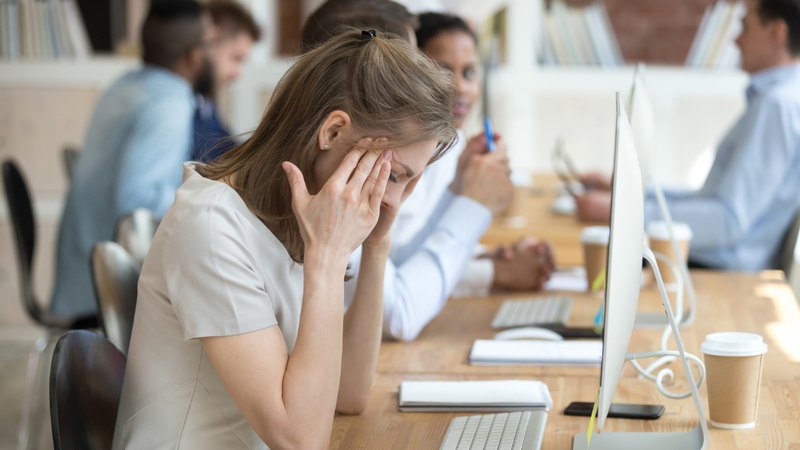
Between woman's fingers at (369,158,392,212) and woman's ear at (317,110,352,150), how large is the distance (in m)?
0.06

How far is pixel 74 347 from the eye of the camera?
0.95 m

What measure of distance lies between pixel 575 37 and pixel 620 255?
323 cm

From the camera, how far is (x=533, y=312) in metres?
1.57

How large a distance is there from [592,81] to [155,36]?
6.87ft

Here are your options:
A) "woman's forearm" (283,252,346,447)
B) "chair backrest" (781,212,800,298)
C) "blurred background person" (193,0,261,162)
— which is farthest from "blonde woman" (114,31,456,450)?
"blurred background person" (193,0,261,162)

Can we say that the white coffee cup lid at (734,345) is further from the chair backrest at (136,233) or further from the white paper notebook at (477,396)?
the chair backrest at (136,233)

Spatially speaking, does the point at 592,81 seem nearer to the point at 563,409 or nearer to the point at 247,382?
the point at 563,409

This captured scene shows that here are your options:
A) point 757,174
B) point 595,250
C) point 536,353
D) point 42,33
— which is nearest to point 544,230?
point 595,250

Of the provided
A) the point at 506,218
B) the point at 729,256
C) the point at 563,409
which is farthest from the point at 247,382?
the point at 729,256

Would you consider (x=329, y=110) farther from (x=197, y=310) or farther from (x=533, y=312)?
(x=533, y=312)

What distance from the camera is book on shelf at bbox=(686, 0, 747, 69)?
11.6ft

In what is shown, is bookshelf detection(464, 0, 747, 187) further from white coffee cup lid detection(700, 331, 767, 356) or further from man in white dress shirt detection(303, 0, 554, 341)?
white coffee cup lid detection(700, 331, 767, 356)

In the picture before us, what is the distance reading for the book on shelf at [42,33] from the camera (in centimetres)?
356

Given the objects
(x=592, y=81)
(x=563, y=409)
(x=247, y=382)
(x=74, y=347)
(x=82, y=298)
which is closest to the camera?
(x=247, y=382)
